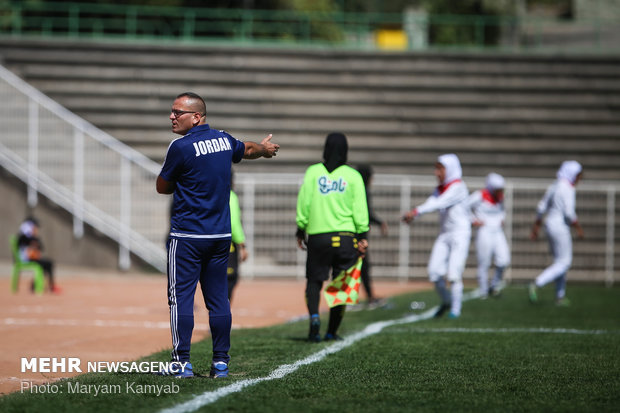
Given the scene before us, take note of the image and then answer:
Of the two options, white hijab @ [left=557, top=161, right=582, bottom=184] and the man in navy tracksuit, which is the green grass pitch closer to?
the man in navy tracksuit

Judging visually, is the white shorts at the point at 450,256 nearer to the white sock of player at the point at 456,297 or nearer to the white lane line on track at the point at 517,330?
the white sock of player at the point at 456,297

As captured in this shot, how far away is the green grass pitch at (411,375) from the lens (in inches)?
231

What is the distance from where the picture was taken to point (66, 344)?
9484 mm

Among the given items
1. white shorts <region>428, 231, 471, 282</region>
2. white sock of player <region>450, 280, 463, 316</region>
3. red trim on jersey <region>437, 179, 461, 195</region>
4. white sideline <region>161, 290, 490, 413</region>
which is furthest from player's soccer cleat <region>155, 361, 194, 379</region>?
red trim on jersey <region>437, 179, 461, 195</region>

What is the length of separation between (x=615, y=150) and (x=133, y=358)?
19.6 meters

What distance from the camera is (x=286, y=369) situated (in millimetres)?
7410

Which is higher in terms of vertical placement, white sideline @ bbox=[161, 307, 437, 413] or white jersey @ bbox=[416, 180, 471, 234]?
white jersey @ bbox=[416, 180, 471, 234]

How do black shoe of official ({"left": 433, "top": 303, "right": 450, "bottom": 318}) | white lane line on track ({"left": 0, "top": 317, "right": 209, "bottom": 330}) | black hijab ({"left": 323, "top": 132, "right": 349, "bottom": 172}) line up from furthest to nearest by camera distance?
1. black shoe of official ({"left": 433, "top": 303, "right": 450, "bottom": 318})
2. white lane line on track ({"left": 0, "top": 317, "right": 209, "bottom": 330})
3. black hijab ({"left": 323, "top": 132, "right": 349, "bottom": 172})

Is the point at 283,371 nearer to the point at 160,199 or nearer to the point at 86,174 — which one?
the point at 160,199

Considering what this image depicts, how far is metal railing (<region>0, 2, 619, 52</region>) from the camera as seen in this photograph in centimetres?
2986

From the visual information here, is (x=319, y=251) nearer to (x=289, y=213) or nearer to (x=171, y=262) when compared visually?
(x=171, y=262)

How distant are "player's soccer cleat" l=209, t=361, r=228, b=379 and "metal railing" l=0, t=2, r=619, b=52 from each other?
74.5ft

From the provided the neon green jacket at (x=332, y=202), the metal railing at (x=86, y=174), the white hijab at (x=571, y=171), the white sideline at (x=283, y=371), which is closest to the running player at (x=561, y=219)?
the white hijab at (x=571, y=171)

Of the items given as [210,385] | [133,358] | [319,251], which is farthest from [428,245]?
[210,385]
